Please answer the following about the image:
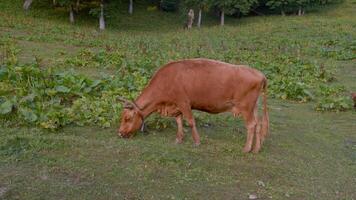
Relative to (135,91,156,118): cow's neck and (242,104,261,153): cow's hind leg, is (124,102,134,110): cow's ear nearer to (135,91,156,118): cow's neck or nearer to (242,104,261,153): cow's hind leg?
(135,91,156,118): cow's neck

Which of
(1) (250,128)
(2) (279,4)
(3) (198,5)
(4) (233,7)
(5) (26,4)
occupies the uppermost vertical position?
(2) (279,4)

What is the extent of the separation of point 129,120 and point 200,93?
1.35m

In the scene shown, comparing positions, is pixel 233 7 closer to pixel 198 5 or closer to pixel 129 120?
pixel 198 5

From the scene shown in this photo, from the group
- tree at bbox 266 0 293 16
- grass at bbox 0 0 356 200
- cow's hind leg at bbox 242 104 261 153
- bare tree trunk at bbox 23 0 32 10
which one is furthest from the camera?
tree at bbox 266 0 293 16

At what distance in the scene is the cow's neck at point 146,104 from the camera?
352 inches

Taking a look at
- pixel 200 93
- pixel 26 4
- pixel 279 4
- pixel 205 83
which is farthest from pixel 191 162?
pixel 279 4

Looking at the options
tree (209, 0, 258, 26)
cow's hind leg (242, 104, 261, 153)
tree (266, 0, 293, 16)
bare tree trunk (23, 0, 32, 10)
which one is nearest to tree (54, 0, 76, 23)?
bare tree trunk (23, 0, 32, 10)

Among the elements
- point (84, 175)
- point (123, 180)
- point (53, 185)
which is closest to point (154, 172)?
point (123, 180)

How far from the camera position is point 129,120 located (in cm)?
897

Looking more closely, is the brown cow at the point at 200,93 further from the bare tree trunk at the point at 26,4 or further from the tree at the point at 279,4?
the tree at the point at 279,4

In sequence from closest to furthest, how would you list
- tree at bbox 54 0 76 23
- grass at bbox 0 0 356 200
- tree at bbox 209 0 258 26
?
grass at bbox 0 0 356 200 → tree at bbox 54 0 76 23 → tree at bbox 209 0 258 26

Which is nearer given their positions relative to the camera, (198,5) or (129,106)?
(129,106)

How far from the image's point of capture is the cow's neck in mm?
8945

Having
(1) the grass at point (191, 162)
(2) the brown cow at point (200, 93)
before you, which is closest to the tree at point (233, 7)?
(1) the grass at point (191, 162)
